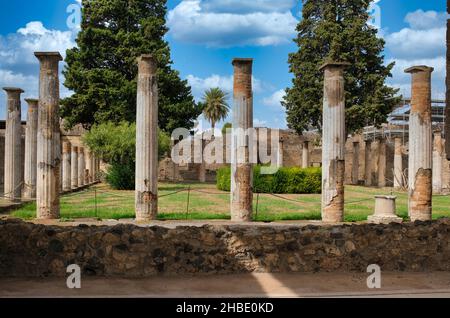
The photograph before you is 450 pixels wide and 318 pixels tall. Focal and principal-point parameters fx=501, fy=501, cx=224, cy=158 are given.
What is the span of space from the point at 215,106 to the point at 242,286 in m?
51.7

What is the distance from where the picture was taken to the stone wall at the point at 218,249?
21.1ft

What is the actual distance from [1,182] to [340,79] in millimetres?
26955

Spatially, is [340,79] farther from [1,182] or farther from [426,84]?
[1,182]

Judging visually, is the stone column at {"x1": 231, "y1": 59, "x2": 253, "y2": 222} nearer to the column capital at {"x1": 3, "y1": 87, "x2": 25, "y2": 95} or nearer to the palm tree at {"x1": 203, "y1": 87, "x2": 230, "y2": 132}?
the column capital at {"x1": 3, "y1": 87, "x2": 25, "y2": 95}

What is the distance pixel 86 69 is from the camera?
3064 centimetres

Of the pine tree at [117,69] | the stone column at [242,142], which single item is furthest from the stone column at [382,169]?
the stone column at [242,142]

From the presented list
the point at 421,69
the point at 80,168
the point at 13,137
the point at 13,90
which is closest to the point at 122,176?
the point at 80,168

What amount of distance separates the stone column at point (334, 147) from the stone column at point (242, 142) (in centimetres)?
187

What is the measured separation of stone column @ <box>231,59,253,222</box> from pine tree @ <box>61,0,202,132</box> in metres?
17.6

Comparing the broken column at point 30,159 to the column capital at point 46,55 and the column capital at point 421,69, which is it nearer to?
the column capital at point 46,55

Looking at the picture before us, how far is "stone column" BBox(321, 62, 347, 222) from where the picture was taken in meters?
12.2

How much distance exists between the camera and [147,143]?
12344 mm

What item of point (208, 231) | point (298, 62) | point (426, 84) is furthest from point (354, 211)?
point (298, 62)
